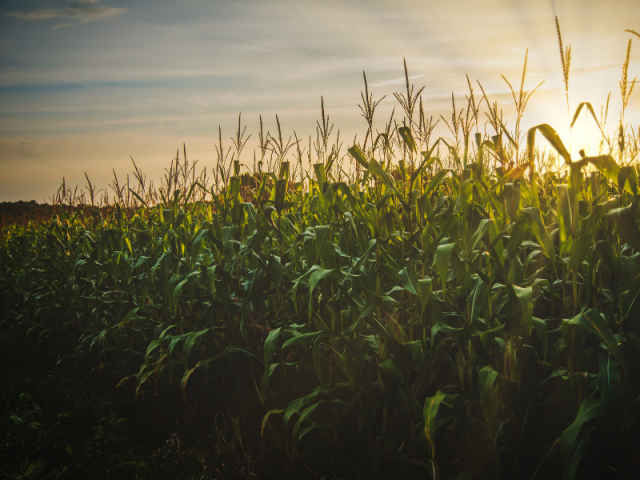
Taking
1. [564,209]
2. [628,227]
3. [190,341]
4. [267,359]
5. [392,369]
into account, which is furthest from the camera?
[190,341]

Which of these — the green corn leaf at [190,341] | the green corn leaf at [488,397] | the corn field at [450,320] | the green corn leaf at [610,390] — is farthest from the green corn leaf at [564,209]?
the green corn leaf at [190,341]

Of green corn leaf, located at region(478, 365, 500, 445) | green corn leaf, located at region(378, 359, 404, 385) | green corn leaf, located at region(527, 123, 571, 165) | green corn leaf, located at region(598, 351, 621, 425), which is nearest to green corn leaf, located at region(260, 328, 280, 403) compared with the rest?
green corn leaf, located at region(378, 359, 404, 385)

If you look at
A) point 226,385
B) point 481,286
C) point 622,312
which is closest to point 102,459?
point 226,385

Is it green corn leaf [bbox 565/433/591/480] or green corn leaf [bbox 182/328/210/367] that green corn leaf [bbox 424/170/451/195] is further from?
green corn leaf [bbox 182/328/210/367]

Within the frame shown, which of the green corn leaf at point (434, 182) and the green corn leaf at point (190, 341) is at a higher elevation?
the green corn leaf at point (434, 182)

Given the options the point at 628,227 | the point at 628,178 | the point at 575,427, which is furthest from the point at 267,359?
the point at 628,178

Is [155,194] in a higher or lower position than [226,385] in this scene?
higher

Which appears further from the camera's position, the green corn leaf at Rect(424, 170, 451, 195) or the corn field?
the green corn leaf at Rect(424, 170, 451, 195)

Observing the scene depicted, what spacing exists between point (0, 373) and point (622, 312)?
14.2 ft

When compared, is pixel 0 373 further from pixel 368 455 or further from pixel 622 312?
pixel 622 312

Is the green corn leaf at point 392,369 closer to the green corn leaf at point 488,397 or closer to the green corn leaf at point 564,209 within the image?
the green corn leaf at point 488,397

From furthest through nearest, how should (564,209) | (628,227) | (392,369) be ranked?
1. (392,369)
2. (564,209)
3. (628,227)

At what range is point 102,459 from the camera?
87.0 inches

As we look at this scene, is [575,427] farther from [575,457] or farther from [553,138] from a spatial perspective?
[553,138]
